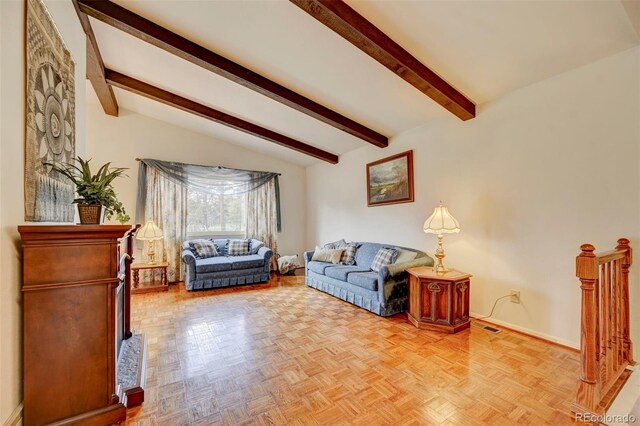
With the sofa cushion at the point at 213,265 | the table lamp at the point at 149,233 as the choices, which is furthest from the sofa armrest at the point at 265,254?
the table lamp at the point at 149,233

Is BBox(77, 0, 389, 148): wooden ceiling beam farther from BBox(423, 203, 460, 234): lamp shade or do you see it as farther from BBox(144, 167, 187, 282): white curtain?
BBox(144, 167, 187, 282): white curtain

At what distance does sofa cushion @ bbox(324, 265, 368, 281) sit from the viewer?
388 cm

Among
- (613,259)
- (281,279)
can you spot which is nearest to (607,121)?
(613,259)

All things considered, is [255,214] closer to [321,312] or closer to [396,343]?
[321,312]

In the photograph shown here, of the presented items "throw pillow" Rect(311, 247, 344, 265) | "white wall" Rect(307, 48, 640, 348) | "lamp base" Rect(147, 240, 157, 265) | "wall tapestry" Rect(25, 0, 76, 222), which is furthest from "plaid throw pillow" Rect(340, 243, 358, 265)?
"wall tapestry" Rect(25, 0, 76, 222)

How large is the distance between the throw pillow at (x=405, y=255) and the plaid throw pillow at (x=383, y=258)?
56 millimetres

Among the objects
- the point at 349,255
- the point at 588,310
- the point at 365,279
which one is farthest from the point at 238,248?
the point at 588,310

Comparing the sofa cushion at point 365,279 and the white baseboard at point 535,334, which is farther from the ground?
the sofa cushion at point 365,279

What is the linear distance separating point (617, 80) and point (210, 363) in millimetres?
4033

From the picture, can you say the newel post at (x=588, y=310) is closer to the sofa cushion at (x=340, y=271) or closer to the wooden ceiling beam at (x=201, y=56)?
the sofa cushion at (x=340, y=271)

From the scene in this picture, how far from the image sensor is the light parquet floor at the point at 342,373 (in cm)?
164

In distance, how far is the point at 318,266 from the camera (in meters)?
4.48

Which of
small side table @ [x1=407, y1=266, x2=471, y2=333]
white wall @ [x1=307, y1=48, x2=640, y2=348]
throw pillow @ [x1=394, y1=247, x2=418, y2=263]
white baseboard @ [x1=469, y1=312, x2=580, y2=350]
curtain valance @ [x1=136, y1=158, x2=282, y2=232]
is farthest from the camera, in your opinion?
curtain valance @ [x1=136, y1=158, x2=282, y2=232]

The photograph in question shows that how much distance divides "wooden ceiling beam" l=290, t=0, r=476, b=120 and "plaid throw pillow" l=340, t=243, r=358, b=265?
8.22 feet
